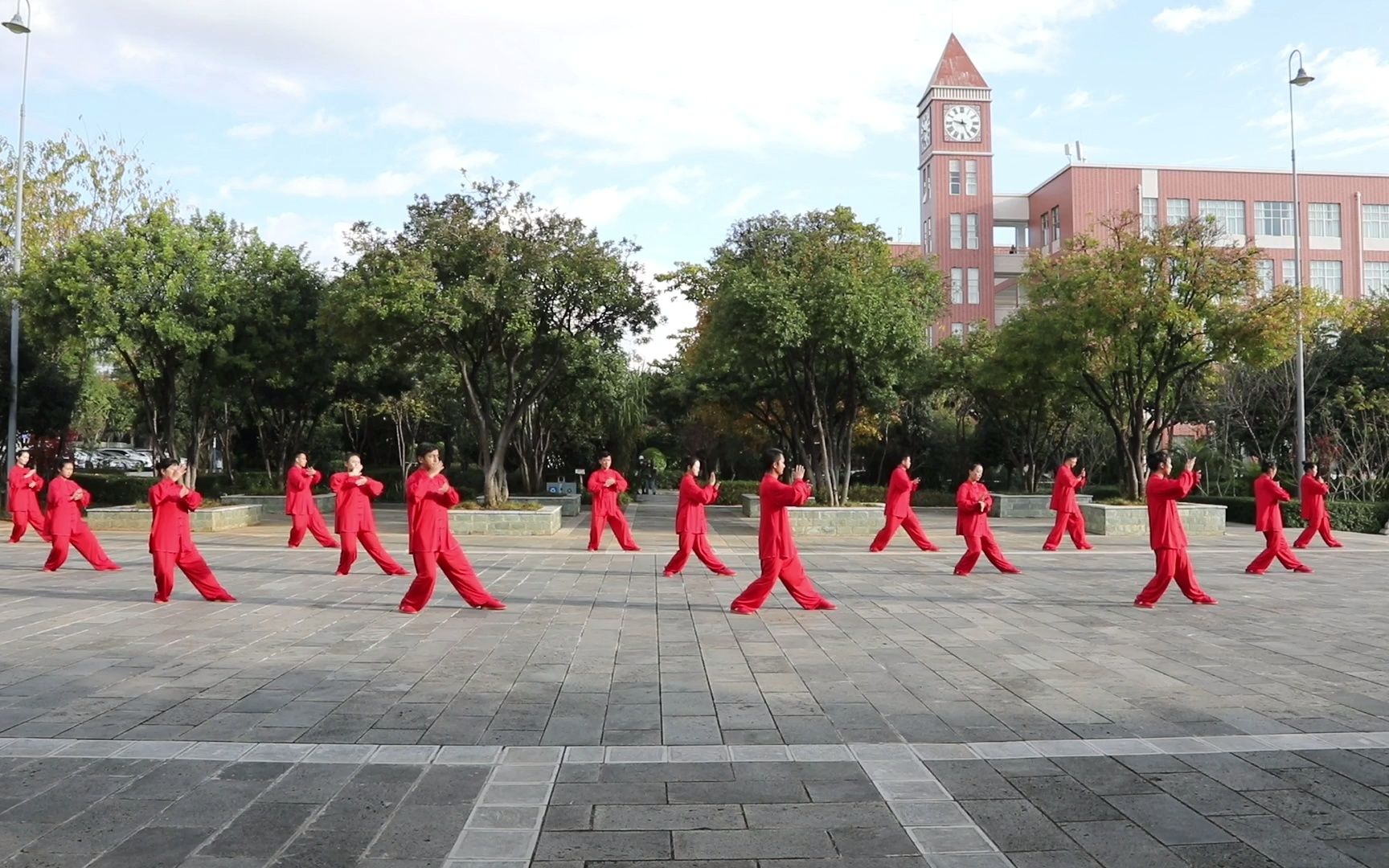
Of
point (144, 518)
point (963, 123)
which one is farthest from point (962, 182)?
point (144, 518)

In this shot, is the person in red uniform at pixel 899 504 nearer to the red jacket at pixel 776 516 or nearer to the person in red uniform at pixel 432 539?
the red jacket at pixel 776 516

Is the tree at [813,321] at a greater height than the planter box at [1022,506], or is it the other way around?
the tree at [813,321]

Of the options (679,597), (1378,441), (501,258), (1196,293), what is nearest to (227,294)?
(501,258)

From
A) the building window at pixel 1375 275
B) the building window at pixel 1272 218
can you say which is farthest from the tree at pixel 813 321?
the building window at pixel 1375 275

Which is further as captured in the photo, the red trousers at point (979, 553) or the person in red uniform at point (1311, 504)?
the person in red uniform at point (1311, 504)

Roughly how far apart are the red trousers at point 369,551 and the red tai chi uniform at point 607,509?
3.06 m

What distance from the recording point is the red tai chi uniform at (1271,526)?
511 inches

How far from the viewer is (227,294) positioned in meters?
21.7

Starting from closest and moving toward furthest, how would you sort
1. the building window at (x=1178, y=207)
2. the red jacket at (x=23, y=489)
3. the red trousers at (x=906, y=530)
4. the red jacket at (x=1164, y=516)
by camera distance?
the red jacket at (x=1164, y=516)
the red jacket at (x=23, y=489)
the red trousers at (x=906, y=530)
the building window at (x=1178, y=207)

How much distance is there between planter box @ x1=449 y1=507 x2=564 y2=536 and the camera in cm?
1941

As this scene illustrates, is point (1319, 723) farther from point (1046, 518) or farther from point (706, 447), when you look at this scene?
point (706, 447)

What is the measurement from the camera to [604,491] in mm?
15258

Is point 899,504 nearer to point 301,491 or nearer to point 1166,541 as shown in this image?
point 1166,541

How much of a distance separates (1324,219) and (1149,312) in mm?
35141
